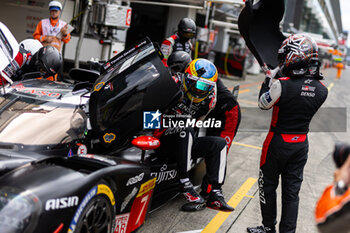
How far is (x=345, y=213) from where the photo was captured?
73.0 inches

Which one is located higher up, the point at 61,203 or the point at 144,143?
the point at 144,143

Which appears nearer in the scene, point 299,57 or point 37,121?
point 37,121

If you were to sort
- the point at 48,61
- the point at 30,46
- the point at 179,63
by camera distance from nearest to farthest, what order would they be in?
the point at 48,61, the point at 179,63, the point at 30,46

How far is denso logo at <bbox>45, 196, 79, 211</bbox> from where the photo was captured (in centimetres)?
240

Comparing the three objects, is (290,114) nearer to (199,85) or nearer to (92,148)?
(199,85)

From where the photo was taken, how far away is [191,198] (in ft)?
14.3

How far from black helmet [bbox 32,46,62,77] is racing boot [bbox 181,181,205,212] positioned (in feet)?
7.02

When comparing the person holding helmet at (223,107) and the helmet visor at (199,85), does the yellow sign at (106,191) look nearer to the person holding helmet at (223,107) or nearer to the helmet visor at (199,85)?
the helmet visor at (199,85)

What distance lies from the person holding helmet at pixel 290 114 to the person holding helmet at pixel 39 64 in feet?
8.45

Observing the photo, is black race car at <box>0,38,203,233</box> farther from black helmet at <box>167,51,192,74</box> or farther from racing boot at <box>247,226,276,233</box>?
black helmet at <box>167,51,192,74</box>

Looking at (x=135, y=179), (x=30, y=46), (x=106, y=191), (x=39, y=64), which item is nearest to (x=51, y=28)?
(x=30, y=46)

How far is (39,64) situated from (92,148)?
5.67ft

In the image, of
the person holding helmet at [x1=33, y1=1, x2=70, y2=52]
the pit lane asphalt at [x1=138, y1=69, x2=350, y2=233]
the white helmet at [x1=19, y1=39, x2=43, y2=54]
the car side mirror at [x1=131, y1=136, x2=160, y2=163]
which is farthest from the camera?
the person holding helmet at [x1=33, y1=1, x2=70, y2=52]

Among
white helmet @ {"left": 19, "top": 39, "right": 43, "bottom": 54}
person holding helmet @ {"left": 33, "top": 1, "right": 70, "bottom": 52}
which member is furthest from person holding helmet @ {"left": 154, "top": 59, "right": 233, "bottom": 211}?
person holding helmet @ {"left": 33, "top": 1, "right": 70, "bottom": 52}
